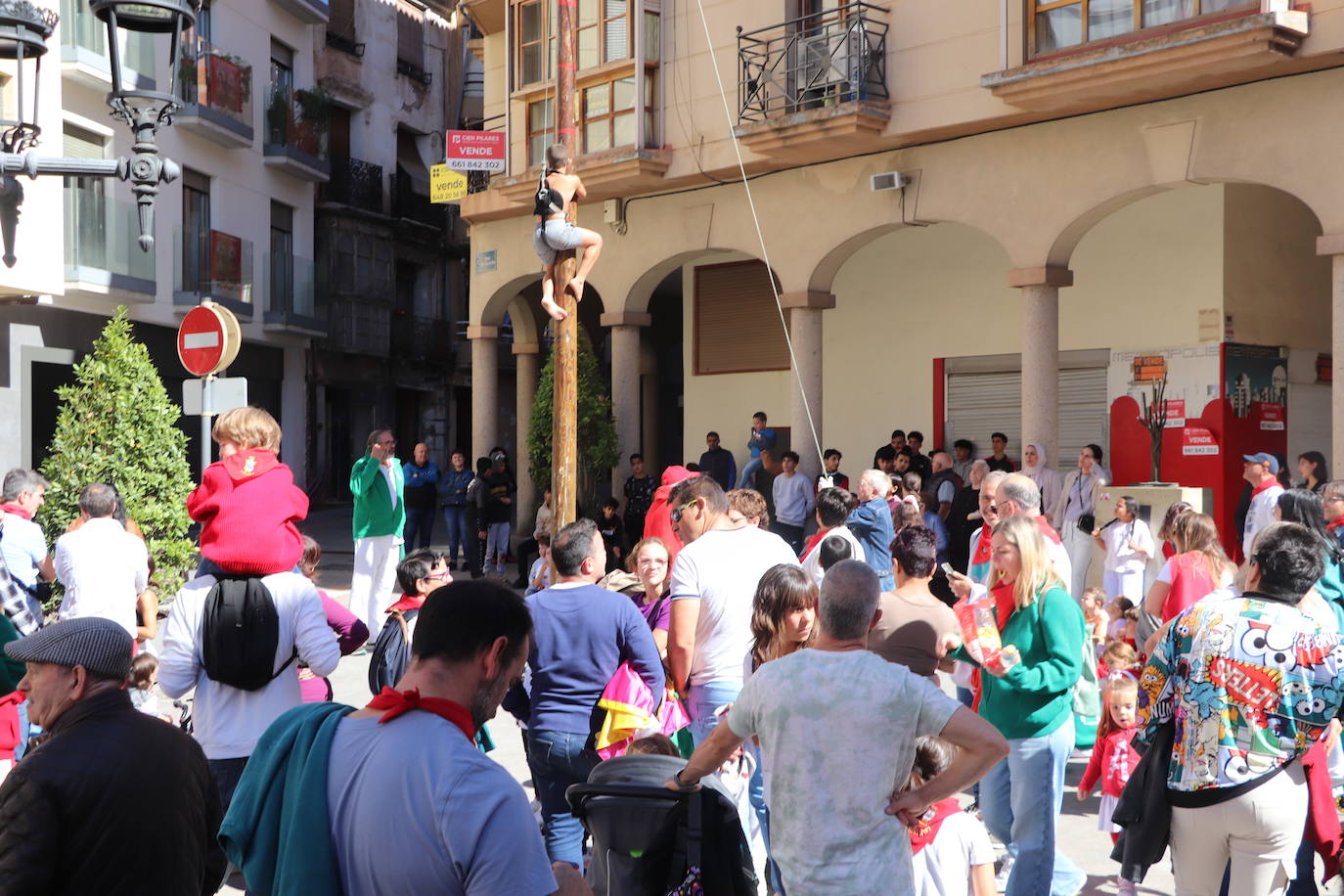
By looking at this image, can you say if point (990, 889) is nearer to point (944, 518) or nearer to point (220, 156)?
point (944, 518)

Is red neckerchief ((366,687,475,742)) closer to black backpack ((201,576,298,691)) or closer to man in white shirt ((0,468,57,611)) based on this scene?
black backpack ((201,576,298,691))

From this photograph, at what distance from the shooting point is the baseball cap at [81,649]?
3.34 metres

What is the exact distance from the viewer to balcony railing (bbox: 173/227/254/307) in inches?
944

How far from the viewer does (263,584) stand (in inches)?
191

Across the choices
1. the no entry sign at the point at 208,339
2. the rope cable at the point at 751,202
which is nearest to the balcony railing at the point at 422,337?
the rope cable at the point at 751,202

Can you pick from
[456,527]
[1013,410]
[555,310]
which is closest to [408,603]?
[555,310]

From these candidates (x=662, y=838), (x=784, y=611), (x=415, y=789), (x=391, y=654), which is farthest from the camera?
(x=391, y=654)

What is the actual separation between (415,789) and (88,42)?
21.7 m

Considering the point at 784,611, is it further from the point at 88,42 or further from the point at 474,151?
the point at 88,42

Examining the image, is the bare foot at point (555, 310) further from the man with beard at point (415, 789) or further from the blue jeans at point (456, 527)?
the blue jeans at point (456, 527)

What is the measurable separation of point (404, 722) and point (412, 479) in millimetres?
15932

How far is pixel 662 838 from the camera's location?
3.49 meters

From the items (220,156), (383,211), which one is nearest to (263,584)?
(220,156)

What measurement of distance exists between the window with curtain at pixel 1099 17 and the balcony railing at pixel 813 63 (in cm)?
186
